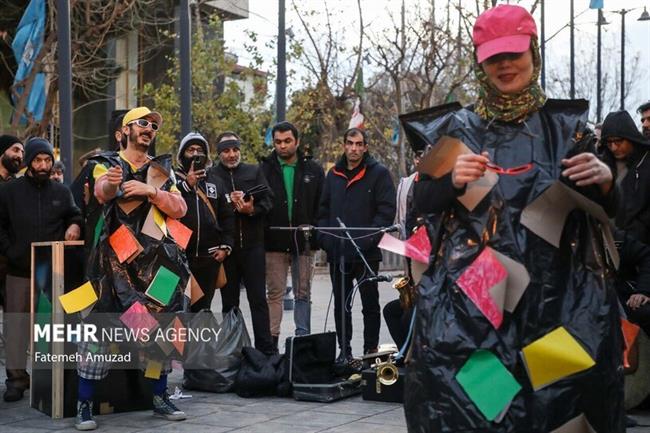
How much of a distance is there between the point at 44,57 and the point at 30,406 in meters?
9.43

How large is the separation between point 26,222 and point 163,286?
72.8 inches

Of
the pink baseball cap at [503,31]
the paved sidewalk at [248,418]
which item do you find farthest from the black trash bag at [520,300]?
the paved sidewalk at [248,418]

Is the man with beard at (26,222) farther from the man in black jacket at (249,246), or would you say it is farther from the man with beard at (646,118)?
the man with beard at (646,118)

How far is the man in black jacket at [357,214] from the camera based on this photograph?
27.1ft

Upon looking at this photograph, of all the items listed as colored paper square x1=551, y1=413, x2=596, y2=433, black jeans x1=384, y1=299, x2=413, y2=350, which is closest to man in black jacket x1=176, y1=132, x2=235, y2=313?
black jeans x1=384, y1=299, x2=413, y2=350

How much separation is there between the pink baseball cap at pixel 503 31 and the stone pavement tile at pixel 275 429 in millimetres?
3506

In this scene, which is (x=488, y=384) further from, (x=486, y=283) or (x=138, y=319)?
(x=138, y=319)

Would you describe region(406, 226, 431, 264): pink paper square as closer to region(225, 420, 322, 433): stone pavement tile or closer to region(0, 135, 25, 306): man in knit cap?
region(225, 420, 322, 433): stone pavement tile

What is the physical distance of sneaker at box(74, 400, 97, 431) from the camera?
6207 millimetres

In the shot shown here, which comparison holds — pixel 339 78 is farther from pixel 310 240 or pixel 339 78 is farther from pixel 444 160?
pixel 444 160

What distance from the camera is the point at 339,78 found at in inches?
1087

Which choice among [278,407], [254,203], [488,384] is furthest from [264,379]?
[488,384]

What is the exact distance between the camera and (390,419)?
6473 millimetres

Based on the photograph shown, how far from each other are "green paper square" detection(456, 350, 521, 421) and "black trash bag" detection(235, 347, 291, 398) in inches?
174
